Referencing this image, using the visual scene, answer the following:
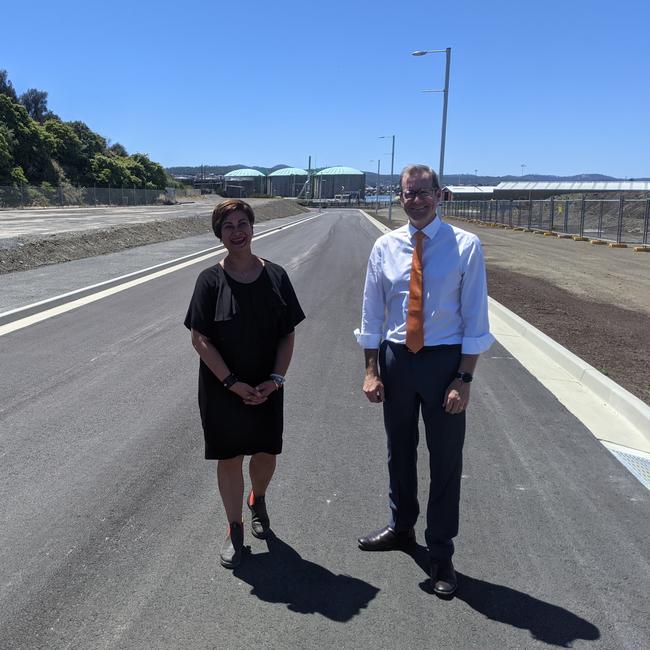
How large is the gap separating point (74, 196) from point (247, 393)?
211 feet

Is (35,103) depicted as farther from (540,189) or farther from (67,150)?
(540,189)

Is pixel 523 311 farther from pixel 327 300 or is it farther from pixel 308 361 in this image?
pixel 308 361

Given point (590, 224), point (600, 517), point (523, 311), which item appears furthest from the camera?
point (590, 224)

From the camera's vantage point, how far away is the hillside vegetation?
2309 inches

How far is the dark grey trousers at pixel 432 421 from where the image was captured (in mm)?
3076

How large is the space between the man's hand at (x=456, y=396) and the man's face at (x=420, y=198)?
2.51 ft

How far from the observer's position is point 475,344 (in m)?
3.01

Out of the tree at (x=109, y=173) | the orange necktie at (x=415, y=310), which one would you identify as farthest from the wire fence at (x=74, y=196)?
the orange necktie at (x=415, y=310)

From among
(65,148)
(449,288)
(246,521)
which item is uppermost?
(65,148)

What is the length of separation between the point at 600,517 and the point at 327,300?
8318mm

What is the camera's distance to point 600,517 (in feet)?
12.4

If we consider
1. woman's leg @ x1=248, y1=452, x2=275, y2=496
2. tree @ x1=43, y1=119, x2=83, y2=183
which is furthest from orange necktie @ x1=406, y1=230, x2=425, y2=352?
tree @ x1=43, y1=119, x2=83, y2=183

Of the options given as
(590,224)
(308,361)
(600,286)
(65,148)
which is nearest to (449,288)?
(308,361)

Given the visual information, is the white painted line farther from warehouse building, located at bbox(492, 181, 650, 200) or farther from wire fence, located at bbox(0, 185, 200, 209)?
warehouse building, located at bbox(492, 181, 650, 200)
